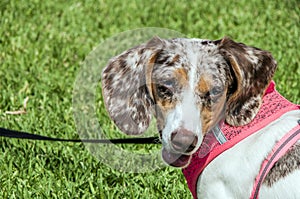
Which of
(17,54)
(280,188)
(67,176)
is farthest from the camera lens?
(17,54)

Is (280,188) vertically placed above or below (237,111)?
below

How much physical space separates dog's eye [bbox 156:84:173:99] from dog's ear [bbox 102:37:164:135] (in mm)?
102

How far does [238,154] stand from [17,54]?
3.90 m

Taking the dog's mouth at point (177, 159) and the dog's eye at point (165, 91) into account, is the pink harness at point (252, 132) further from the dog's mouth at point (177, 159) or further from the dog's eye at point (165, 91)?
the dog's eye at point (165, 91)

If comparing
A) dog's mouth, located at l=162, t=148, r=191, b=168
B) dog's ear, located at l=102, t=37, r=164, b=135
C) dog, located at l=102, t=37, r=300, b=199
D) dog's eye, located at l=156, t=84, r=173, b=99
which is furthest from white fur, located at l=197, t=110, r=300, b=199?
dog's ear, located at l=102, t=37, r=164, b=135

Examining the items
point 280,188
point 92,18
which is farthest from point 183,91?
point 92,18

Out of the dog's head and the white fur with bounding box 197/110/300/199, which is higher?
the dog's head

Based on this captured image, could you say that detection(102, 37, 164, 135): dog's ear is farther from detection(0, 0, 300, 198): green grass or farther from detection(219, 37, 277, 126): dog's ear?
detection(0, 0, 300, 198): green grass

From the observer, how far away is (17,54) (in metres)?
6.96

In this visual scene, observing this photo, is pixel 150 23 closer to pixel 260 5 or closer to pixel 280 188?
pixel 260 5

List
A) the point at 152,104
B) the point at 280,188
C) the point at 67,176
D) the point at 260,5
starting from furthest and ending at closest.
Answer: the point at 260,5 < the point at 67,176 < the point at 152,104 < the point at 280,188

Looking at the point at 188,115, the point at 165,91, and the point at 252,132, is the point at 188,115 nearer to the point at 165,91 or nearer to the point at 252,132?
the point at 165,91

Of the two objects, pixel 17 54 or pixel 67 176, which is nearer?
pixel 67 176

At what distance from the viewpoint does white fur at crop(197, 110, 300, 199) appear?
347cm
